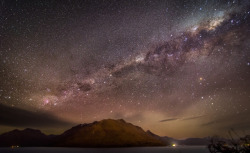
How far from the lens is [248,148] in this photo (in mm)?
10586

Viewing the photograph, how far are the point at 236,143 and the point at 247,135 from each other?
106cm

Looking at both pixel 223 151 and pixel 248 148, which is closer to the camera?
pixel 248 148

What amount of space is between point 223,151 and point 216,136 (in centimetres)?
95

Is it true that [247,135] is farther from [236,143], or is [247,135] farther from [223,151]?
[223,151]

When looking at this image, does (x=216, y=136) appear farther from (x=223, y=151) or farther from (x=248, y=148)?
(x=248, y=148)

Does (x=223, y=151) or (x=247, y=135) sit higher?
(x=247, y=135)

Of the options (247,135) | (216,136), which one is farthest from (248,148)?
(216,136)

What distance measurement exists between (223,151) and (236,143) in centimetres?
131

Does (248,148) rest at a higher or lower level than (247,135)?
lower

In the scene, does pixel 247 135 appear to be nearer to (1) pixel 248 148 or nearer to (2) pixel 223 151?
(1) pixel 248 148

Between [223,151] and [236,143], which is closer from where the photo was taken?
[236,143]

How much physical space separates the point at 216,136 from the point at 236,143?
1.46m

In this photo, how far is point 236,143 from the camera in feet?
34.2

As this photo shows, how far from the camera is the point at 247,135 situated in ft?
35.5
